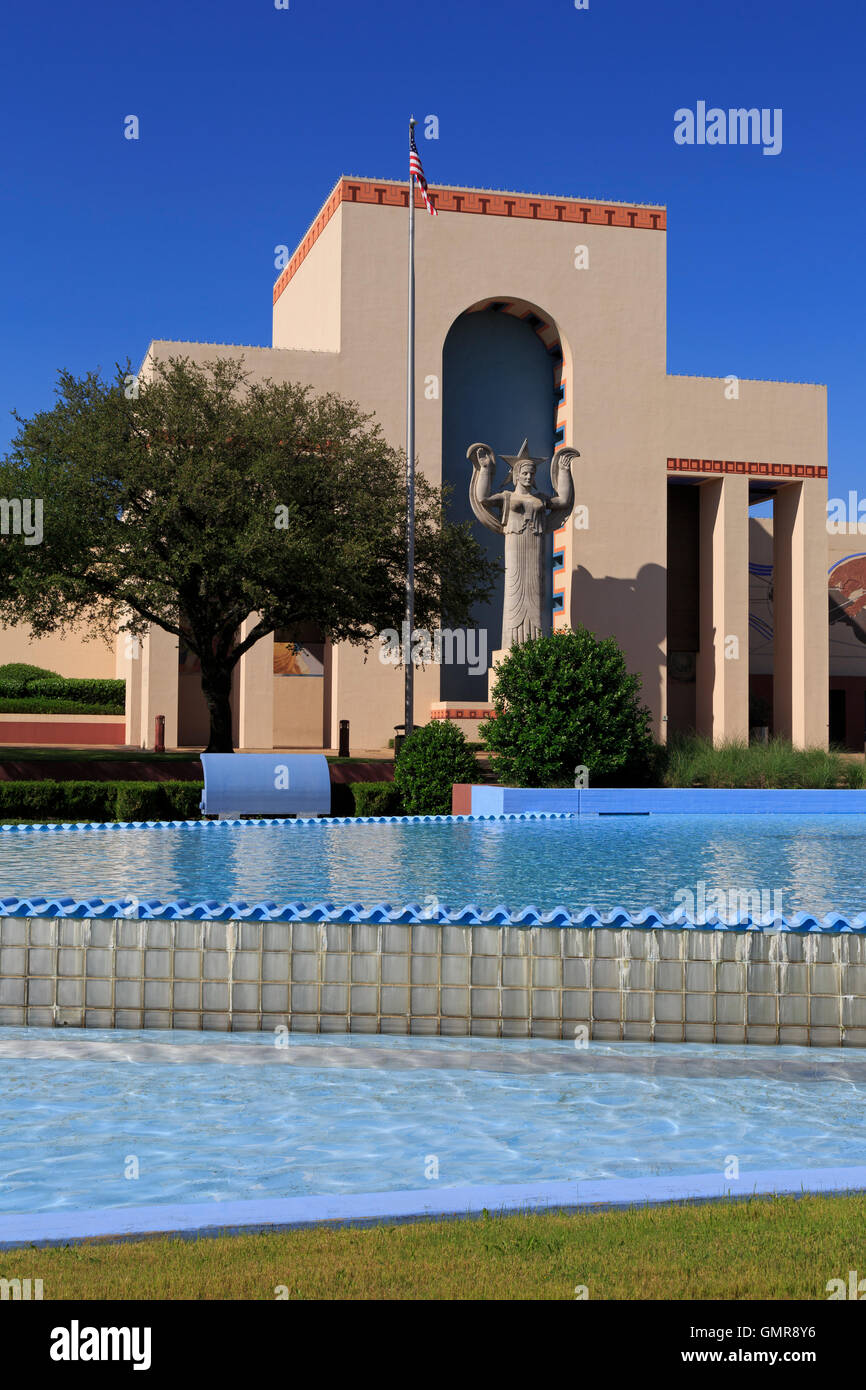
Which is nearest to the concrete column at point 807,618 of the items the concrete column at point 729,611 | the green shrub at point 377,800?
the concrete column at point 729,611

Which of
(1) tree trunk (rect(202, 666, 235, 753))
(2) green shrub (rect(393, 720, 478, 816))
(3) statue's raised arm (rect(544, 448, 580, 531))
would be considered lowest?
(2) green shrub (rect(393, 720, 478, 816))

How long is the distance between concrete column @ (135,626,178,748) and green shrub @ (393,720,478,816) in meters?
13.8

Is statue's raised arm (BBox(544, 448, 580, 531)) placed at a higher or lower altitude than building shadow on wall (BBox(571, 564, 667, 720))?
higher

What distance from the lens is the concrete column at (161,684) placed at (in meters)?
31.8

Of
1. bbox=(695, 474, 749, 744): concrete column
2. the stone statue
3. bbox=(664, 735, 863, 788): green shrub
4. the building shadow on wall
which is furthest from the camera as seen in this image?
bbox=(695, 474, 749, 744): concrete column

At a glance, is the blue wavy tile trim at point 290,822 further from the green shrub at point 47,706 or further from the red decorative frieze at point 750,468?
the green shrub at point 47,706

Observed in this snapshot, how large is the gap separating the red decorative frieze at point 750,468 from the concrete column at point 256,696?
12539 millimetres

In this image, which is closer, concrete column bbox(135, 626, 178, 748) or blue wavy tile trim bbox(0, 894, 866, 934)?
blue wavy tile trim bbox(0, 894, 866, 934)

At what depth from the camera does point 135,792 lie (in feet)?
57.3

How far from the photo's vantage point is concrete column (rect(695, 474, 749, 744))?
116 ft

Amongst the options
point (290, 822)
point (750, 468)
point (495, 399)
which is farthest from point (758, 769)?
point (495, 399)

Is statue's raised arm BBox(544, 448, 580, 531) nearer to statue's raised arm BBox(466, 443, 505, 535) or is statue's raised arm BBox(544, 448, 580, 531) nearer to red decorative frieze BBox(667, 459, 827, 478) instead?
statue's raised arm BBox(466, 443, 505, 535)

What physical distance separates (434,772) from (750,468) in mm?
20036

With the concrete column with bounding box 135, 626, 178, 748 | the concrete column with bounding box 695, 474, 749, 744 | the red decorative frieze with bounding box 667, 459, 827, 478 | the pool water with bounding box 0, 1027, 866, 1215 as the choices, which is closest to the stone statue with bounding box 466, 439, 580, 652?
the red decorative frieze with bounding box 667, 459, 827, 478
